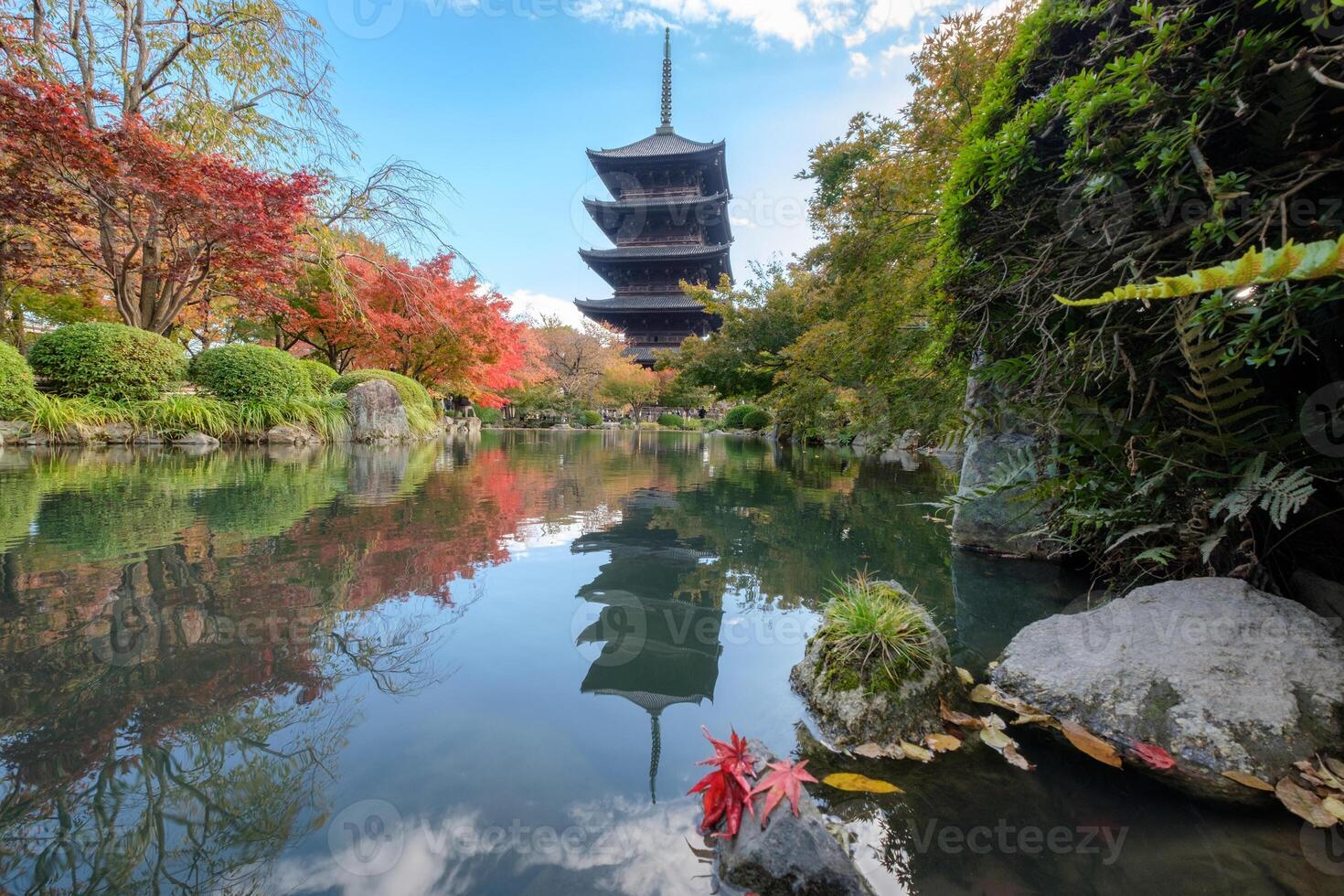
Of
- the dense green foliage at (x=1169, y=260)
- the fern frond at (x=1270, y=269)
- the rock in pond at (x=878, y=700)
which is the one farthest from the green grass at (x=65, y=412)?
the fern frond at (x=1270, y=269)

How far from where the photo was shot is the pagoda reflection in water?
190 cm

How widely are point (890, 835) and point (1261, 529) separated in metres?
1.89

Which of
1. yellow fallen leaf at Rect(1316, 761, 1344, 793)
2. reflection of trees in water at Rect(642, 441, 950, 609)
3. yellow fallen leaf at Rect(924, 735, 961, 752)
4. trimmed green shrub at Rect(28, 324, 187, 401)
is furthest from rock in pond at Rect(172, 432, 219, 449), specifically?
yellow fallen leaf at Rect(1316, 761, 1344, 793)

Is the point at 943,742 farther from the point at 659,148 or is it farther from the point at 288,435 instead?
the point at 659,148

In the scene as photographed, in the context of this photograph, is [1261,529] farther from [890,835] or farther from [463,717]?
[463,717]

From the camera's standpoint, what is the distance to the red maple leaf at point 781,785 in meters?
1.15

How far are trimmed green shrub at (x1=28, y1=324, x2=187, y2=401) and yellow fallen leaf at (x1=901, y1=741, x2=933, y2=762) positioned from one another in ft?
40.3

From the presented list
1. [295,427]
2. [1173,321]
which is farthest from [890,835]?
[295,427]

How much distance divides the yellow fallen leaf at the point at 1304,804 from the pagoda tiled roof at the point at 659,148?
2895cm

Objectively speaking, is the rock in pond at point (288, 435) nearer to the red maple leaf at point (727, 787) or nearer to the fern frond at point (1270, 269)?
the red maple leaf at point (727, 787)

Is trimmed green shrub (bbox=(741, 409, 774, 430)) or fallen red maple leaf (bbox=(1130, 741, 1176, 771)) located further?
trimmed green shrub (bbox=(741, 409, 774, 430))

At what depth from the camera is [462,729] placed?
1.61 m

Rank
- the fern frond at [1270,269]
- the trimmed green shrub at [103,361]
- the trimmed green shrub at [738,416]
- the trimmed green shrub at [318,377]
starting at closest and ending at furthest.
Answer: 1. the fern frond at [1270,269]
2. the trimmed green shrub at [103,361]
3. the trimmed green shrub at [318,377]
4. the trimmed green shrub at [738,416]

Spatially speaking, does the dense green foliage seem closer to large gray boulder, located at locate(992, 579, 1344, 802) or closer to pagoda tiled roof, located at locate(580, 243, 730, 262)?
large gray boulder, located at locate(992, 579, 1344, 802)
